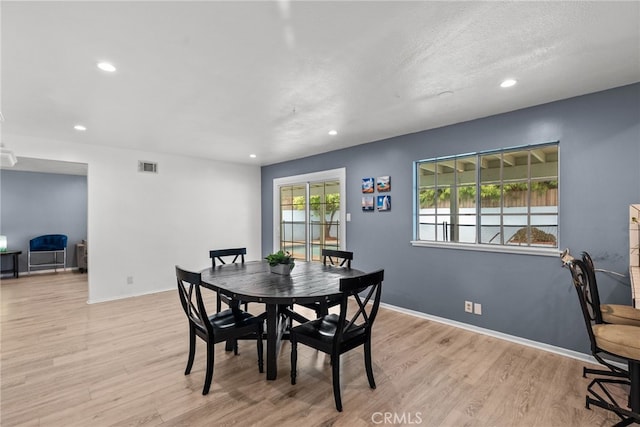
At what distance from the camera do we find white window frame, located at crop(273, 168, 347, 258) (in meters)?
4.85

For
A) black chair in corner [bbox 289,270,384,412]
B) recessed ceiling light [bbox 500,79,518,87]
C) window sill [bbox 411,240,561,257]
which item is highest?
recessed ceiling light [bbox 500,79,518,87]

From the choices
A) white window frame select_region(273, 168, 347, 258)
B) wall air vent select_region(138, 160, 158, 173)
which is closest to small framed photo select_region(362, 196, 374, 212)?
white window frame select_region(273, 168, 347, 258)

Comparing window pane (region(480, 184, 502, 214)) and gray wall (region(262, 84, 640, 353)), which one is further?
window pane (region(480, 184, 502, 214))

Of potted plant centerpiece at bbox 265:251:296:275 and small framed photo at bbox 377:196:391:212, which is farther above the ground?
small framed photo at bbox 377:196:391:212

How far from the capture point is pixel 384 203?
4.27 meters

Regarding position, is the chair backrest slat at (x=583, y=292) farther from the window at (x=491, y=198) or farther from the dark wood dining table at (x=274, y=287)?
the dark wood dining table at (x=274, y=287)

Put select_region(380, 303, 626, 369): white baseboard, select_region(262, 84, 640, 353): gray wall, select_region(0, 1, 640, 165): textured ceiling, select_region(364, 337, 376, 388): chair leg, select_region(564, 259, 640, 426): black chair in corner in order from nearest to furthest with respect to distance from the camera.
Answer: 1. select_region(0, 1, 640, 165): textured ceiling
2. select_region(564, 259, 640, 426): black chair in corner
3. select_region(364, 337, 376, 388): chair leg
4. select_region(262, 84, 640, 353): gray wall
5. select_region(380, 303, 626, 369): white baseboard

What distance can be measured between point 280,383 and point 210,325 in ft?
2.36

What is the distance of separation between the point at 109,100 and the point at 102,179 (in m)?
2.35

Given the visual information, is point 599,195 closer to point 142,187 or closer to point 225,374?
point 225,374

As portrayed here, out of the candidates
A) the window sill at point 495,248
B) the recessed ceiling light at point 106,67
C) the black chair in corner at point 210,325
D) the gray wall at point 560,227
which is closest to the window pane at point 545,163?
the gray wall at point 560,227

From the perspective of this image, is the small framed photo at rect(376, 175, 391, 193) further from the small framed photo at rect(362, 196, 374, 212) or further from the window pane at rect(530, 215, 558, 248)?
the window pane at rect(530, 215, 558, 248)

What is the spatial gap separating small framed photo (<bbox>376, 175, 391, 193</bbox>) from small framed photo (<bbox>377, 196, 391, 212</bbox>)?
0.11 meters

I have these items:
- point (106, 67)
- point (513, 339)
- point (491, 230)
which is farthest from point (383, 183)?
point (106, 67)
